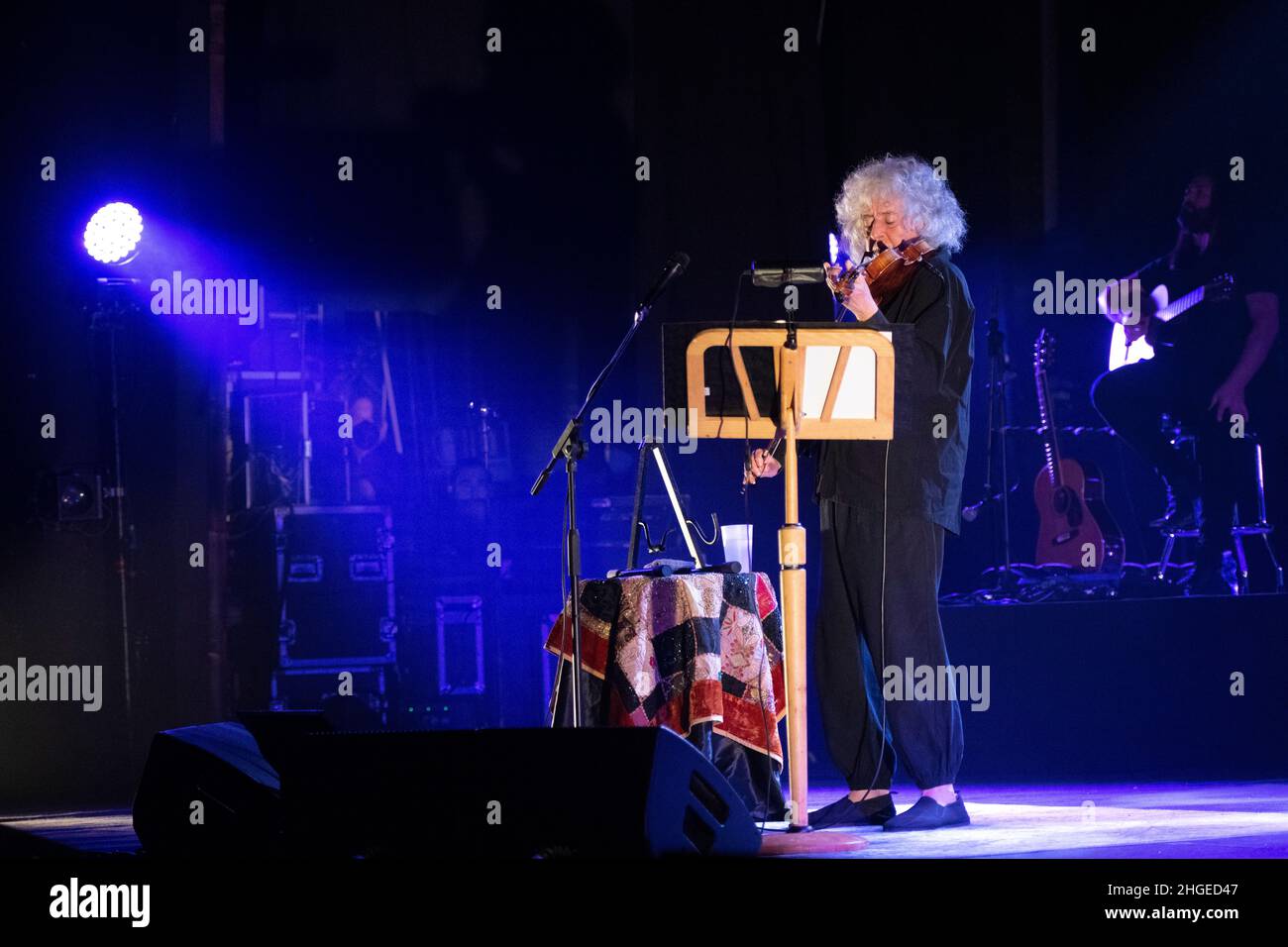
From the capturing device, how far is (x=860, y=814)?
3807 mm

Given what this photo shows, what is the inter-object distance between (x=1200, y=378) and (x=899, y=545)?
272cm

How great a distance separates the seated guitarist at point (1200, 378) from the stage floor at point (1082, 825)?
1.50 metres

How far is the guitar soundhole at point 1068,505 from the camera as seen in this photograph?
239 inches

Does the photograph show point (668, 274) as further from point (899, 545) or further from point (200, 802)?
point (200, 802)

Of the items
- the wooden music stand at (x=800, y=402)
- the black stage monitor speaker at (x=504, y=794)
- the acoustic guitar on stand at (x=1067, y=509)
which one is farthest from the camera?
the acoustic guitar on stand at (x=1067, y=509)

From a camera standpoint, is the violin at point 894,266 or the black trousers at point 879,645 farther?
the violin at point 894,266

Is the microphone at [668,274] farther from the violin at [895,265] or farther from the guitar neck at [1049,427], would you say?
the guitar neck at [1049,427]

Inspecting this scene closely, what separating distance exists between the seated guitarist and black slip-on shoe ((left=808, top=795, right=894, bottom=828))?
8.32 ft

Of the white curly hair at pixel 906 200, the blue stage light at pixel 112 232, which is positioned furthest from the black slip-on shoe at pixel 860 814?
the blue stage light at pixel 112 232

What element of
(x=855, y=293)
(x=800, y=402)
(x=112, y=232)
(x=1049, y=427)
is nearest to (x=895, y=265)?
(x=855, y=293)

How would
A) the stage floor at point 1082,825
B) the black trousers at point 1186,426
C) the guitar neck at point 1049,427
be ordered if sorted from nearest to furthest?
the stage floor at point 1082,825, the black trousers at point 1186,426, the guitar neck at point 1049,427

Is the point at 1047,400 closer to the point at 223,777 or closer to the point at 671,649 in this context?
the point at 671,649

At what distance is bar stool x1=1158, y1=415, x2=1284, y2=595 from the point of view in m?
5.64

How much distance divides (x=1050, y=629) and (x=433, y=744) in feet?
9.57
